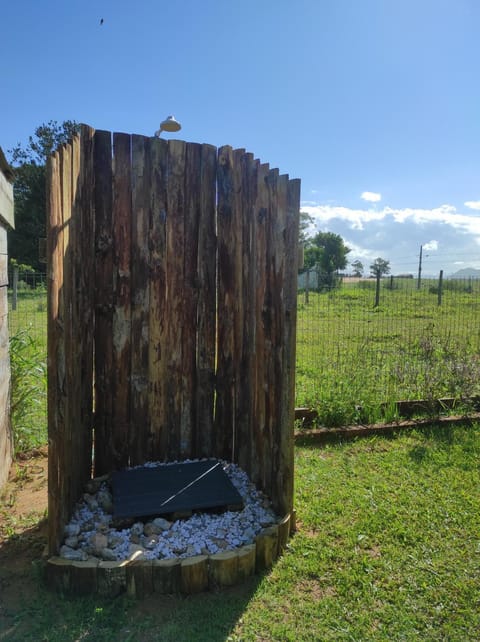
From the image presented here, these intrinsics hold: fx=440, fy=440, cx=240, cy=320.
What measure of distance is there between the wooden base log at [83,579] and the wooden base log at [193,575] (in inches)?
15.4

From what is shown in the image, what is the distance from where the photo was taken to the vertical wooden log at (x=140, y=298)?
2811 millimetres

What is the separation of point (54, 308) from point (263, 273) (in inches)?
47.1

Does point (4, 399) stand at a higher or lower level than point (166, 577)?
higher

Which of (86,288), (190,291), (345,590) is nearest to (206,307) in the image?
(190,291)

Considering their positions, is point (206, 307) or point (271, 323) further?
point (206, 307)

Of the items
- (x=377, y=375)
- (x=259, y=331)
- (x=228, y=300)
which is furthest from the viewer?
(x=377, y=375)

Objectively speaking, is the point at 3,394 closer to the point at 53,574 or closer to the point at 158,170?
the point at 53,574

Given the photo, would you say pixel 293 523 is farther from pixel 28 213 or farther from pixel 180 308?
pixel 28 213

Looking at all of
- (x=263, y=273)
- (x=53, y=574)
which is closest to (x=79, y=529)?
(x=53, y=574)

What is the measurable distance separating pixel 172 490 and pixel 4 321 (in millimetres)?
1548

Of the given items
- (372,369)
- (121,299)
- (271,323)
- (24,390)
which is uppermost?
(121,299)

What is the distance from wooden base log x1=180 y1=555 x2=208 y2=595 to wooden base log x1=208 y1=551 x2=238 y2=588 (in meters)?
0.03

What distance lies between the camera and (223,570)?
205 cm

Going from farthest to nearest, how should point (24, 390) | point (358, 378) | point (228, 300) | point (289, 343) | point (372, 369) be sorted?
point (372, 369) < point (358, 378) < point (24, 390) < point (228, 300) < point (289, 343)
